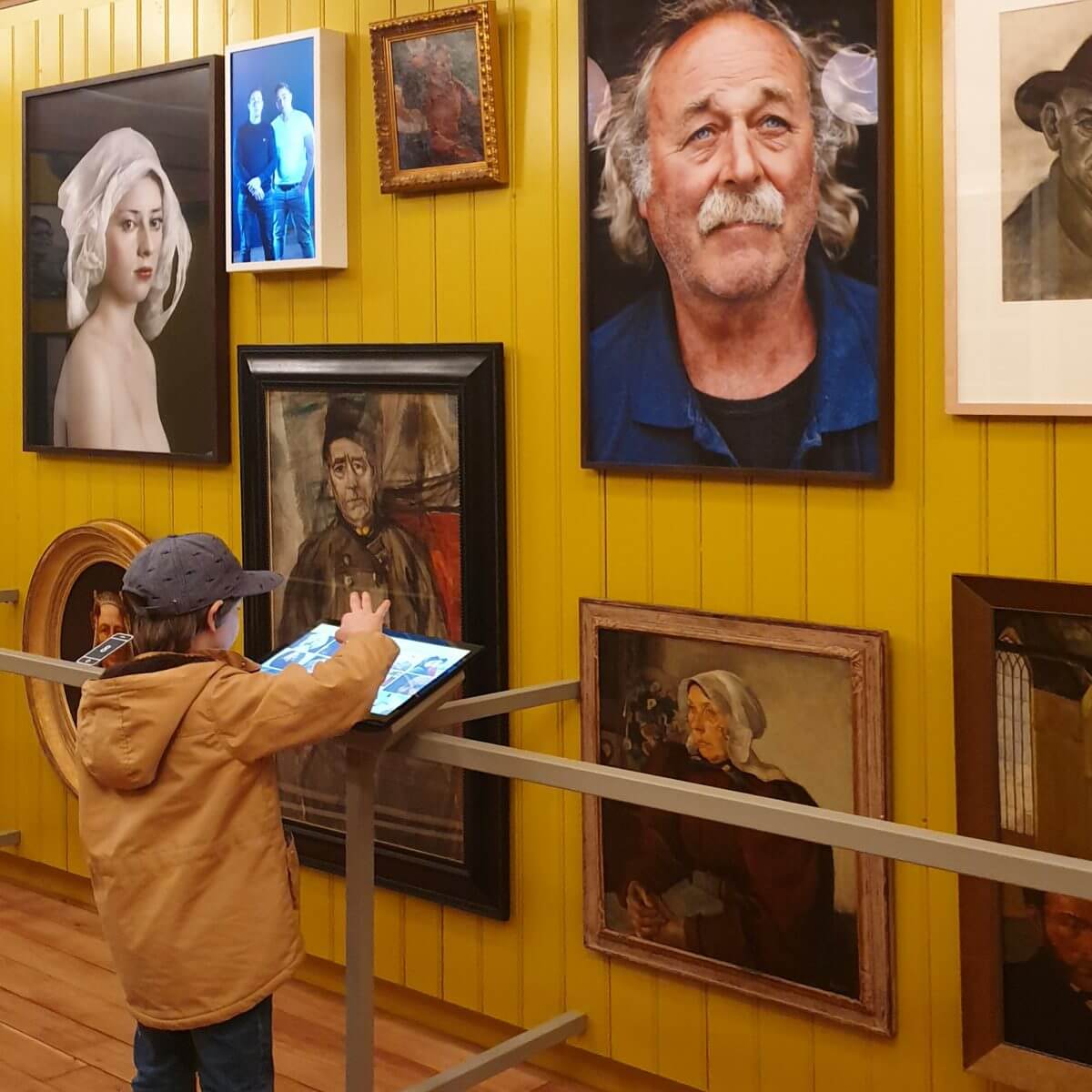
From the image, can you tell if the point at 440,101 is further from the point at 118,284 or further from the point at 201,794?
the point at 201,794

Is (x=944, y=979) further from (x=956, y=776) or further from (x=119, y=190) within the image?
(x=119, y=190)

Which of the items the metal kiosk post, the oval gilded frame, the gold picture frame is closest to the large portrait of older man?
the gold picture frame

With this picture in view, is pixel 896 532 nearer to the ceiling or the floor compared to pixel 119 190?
nearer to the floor

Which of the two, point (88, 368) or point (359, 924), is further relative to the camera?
point (88, 368)

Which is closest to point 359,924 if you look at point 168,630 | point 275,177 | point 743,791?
point 168,630

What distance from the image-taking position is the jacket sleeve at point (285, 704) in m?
2.85

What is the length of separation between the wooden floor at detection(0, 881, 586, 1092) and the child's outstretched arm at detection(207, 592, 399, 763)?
1.37 m

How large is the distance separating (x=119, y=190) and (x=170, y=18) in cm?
52

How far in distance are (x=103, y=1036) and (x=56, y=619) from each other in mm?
1496

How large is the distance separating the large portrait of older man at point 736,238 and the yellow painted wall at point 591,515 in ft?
0.24

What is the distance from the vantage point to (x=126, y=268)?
15.5ft

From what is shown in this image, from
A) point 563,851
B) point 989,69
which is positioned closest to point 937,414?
point 989,69

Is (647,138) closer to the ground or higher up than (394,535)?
higher up

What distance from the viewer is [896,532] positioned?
10.7 ft
